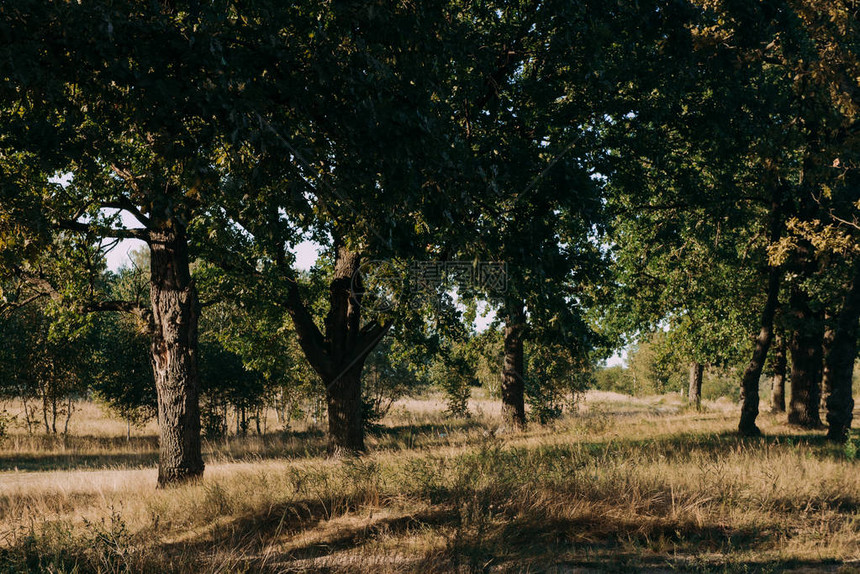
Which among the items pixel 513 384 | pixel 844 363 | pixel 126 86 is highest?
pixel 126 86

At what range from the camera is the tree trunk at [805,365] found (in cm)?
1672

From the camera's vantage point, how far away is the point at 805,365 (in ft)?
57.3

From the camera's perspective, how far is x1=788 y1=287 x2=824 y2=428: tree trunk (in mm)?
16719

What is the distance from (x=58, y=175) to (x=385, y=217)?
8.82 meters

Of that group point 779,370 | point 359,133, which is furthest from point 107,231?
point 779,370

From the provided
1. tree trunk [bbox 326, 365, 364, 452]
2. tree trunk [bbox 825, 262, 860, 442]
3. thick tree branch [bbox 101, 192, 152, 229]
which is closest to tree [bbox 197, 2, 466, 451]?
thick tree branch [bbox 101, 192, 152, 229]

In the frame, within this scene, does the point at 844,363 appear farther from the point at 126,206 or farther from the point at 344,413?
the point at 126,206

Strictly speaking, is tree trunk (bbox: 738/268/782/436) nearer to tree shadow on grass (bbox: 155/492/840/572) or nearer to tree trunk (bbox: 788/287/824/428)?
tree trunk (bbox: 788/287/824/428)

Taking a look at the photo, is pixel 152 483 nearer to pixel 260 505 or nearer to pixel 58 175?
pixel 260 505

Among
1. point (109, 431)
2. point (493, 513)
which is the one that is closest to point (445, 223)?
point (493, 513)

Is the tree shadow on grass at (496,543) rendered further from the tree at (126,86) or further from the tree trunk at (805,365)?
the tree trunk at (805,365)

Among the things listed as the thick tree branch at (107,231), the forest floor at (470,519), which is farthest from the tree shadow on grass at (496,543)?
the thick tree branch at (107,231)

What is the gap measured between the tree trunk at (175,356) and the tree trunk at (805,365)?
658 inches

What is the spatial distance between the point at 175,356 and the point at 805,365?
59.3 feet
